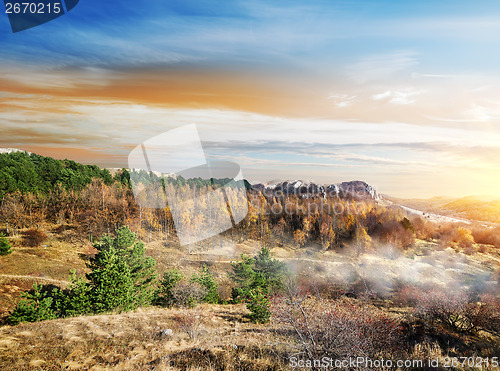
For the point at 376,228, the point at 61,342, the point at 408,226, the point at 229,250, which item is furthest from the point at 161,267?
the point at 408,226

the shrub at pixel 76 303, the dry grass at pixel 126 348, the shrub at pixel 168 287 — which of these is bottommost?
the shrub at pixel 168 287

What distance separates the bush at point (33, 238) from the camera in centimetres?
4447

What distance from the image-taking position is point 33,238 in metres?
45.4

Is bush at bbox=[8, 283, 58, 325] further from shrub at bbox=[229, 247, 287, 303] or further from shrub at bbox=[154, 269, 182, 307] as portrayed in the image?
shrub at bbox=[229, 247, 287, 303]

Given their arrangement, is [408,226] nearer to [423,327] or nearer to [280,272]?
[280,272]

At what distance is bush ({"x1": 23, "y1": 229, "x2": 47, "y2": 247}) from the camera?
146 ft

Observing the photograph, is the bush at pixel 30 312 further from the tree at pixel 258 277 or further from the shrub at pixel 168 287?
the tree at pixel 258 277

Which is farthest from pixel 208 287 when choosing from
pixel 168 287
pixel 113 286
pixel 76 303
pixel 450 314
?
pixel 450 314

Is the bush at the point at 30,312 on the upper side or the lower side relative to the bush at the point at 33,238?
upper

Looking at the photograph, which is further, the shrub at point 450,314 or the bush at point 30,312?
the shrub at point 450,314

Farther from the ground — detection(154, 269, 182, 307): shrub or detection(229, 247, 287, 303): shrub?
detection(154, 269, 182, 307): shrub

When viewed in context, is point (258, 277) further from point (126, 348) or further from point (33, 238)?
point (33, 238)

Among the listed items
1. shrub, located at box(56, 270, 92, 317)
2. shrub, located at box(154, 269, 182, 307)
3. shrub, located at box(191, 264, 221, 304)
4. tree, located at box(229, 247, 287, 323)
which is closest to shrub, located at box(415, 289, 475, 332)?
tree, located at box(229, 247, 287, 323)

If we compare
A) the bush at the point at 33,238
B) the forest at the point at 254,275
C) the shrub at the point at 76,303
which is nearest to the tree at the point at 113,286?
the forest at the point at 254,275
